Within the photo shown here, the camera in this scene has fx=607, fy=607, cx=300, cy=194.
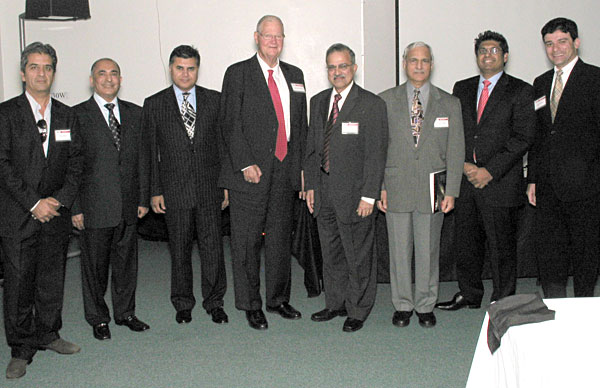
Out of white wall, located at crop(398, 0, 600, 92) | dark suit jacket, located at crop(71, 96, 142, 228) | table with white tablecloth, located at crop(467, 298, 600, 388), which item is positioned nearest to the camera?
table with white tablecloth, located at crop(467, 298, 600, 388)

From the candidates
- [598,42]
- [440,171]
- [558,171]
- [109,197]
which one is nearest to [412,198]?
[440,171]

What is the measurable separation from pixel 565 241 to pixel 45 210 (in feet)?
9.66

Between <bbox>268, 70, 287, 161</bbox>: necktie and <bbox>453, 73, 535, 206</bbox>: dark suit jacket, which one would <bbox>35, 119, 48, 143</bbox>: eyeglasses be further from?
<bbox>453, 73, 535, 206</bbox>: dark suit jacket

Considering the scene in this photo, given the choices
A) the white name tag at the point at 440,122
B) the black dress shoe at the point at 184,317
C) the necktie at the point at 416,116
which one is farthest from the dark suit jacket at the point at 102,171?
the white name tag at the point at 440,122

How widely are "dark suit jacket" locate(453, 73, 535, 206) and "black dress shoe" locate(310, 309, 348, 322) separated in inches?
45.6

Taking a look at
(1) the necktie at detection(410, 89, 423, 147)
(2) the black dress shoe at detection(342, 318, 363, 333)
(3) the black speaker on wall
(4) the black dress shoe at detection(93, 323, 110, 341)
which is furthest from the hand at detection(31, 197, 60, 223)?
(3) the black speaker on wall

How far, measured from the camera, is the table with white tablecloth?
4.89 ft

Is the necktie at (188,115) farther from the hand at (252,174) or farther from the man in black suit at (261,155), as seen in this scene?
the hand at (252,174)

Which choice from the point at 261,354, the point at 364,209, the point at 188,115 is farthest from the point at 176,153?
the point at 261,354

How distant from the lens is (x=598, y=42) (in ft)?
18.3

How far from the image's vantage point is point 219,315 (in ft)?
12.8

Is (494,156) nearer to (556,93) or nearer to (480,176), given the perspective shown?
(480,176)

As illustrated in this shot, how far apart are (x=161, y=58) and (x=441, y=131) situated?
3474 millimetres

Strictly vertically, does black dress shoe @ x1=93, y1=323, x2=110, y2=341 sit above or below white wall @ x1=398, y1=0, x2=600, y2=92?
below
